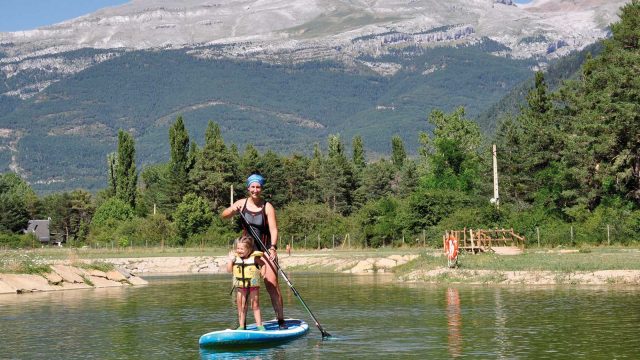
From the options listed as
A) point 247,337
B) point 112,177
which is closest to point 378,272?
point 247,337

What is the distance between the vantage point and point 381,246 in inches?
3140

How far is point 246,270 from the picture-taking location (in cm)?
2098

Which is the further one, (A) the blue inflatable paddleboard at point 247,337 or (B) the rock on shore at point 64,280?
(B) the rock on shore at point 64,280

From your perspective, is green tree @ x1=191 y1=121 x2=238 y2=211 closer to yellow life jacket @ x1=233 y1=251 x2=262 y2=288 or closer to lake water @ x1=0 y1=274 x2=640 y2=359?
lake water @ x1=0 y1=274 x2=640 y2=359

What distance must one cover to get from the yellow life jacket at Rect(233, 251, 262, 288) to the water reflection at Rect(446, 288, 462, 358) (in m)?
4.07

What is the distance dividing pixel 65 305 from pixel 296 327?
1254 centimetres

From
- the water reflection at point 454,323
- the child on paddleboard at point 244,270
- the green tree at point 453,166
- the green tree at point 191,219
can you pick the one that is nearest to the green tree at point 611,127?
the green tree at point 453,166

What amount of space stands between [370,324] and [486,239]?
33463 millimetres

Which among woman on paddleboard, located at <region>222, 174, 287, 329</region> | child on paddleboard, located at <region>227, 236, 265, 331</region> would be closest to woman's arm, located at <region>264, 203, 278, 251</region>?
woman on paddleboard, located at <region>222, 174, 287, 329</region>

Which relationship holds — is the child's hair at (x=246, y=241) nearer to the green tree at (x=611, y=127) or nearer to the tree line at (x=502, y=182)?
the tree line at (x=502, y=182)

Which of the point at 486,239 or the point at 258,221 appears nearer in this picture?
the point at 258,221

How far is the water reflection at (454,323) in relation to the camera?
1956cm

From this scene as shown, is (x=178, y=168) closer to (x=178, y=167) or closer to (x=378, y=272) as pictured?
(x=178, y=167)

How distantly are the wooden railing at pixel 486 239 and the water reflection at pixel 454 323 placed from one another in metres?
19.7
